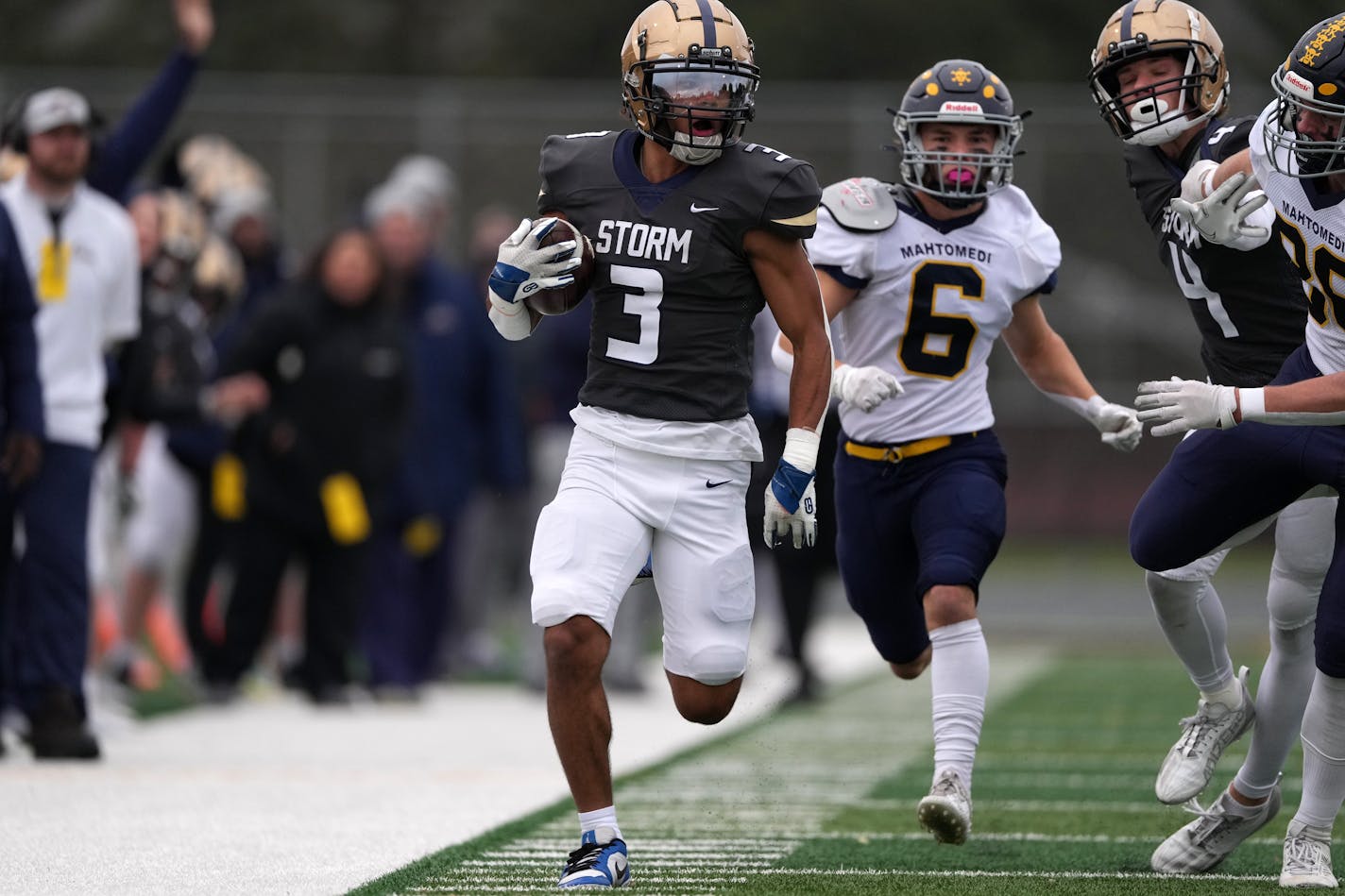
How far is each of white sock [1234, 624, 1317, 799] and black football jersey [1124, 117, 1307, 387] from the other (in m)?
0.66

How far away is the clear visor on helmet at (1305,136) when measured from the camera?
4.66 meters

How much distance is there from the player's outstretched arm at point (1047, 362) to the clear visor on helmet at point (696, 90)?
1.26m

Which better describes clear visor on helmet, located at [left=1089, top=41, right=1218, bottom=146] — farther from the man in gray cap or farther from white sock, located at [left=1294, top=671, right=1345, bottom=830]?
the man in gray cap

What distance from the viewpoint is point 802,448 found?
5094mm

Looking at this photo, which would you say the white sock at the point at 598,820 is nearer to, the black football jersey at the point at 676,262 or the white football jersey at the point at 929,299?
the black football jersey at the point at 676,262

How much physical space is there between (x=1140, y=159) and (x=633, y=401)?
148cm

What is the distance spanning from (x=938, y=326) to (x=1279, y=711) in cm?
132

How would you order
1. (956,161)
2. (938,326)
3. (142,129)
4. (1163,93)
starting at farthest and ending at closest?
(142,129) < (938,326) < (956,161) < (1163,93)

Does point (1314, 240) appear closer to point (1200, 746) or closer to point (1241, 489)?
point (1241, 489)

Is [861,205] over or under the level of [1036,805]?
over

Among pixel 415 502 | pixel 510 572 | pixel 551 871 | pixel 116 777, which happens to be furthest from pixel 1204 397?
pixel 510 572

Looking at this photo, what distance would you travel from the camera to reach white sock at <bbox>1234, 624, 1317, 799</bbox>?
17.6ft

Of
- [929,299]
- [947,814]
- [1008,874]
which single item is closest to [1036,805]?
[1008,874]

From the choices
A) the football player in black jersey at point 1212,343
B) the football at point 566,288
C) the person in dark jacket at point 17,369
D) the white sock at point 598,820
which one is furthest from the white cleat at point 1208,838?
the person in dark jacket at point 17,369
